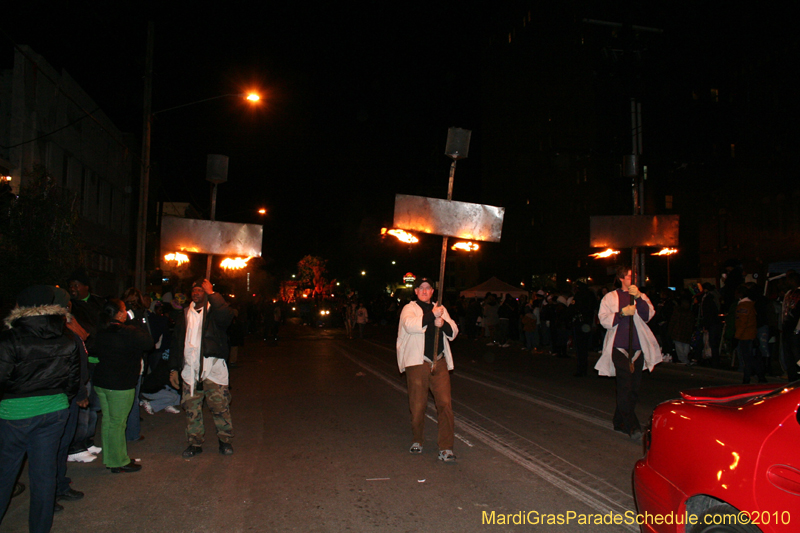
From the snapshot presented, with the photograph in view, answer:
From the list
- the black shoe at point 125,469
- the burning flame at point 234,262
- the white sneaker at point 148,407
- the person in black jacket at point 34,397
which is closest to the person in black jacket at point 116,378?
the black shoe at point 125,469

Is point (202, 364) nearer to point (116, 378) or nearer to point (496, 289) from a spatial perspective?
point (116, 378)

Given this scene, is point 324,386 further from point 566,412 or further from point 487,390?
point 566,412

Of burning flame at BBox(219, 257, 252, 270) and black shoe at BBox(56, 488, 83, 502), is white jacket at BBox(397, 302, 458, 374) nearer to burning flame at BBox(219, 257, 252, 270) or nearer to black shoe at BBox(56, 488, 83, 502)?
black shoe at BBox(56, 488, 83, 502)

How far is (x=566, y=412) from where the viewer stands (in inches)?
339

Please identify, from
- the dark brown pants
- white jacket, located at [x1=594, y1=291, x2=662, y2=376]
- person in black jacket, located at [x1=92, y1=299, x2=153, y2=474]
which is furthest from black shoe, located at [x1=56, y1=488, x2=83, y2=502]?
white jacket, located at [x1=594, y1=291, x2=662, y2=376]

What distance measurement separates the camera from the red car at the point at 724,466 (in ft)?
8.91

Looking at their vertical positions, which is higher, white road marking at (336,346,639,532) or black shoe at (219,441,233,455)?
white road marking at (336,346,639,532)

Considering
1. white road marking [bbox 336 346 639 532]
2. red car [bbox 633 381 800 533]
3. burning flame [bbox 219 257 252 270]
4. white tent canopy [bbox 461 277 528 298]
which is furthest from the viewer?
white tent canopy [bbox 461 277 528 298]

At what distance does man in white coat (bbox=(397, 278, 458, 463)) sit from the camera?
6.28 m

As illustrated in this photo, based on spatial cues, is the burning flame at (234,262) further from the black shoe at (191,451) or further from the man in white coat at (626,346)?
the man in white coat at (626,346)

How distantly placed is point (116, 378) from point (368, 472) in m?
2.61

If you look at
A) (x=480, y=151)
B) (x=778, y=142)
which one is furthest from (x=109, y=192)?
(x=480, y=151)

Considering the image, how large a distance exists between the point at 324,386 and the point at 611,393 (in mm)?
5301

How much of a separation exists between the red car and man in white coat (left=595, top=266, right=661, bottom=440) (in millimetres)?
3447
